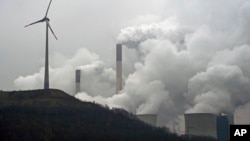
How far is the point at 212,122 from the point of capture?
7840 inches

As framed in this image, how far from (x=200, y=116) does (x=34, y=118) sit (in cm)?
7309

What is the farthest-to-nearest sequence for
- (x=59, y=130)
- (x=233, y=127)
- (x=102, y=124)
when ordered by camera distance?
(x=102, y=124)
(x=59, y=130)
(x=233, y=127)

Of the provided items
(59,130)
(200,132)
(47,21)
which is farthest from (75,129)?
(200,132)

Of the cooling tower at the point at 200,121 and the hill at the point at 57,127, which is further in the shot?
the cooling tower at the point at 200,121

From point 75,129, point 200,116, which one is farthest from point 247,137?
point 200,116

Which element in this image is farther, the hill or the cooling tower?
the cooling tower

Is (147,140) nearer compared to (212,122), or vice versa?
(147,140)

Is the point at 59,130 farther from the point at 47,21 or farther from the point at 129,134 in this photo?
the point at 47,21

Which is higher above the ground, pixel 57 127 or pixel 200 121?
pixel 200 121

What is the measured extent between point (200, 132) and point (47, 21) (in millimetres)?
86116

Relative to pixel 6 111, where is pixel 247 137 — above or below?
below

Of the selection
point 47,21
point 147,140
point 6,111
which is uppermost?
point 47,21

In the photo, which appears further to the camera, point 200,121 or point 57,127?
point 200,121

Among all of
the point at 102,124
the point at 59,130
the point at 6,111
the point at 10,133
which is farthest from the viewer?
the point at 102,124
